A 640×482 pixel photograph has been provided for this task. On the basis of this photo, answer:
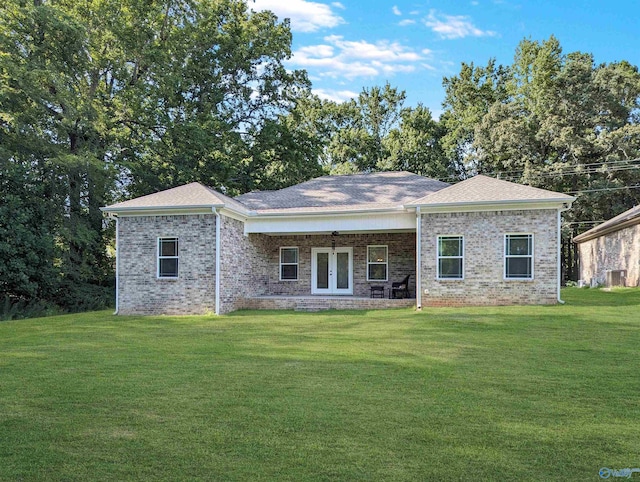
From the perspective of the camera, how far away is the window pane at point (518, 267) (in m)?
14.5

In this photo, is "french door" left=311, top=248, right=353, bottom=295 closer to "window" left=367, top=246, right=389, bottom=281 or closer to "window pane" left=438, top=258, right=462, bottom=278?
"window" left=367, top=246, right=389, bottom=281

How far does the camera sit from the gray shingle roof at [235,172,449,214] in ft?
57.6

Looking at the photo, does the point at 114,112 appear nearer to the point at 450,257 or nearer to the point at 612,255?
the point at 450,257

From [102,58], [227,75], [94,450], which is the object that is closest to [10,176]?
[102,58]

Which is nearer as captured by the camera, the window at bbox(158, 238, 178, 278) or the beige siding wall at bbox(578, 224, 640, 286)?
the window at bbox(158, 238, 178, 278)

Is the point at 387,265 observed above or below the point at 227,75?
below

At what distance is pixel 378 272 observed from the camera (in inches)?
718

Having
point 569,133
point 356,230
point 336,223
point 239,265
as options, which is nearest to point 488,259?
point 356,230

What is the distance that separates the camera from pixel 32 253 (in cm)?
1917

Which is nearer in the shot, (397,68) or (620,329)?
(620,329)

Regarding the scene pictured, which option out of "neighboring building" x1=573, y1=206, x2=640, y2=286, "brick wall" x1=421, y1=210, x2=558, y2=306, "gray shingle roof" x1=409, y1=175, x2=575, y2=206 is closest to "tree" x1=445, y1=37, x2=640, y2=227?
"neighboring building" x1=573, y1=206, x2=640, y2=286

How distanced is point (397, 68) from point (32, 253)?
28304 millimetres

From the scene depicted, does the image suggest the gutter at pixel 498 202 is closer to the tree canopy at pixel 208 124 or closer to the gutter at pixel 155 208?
the gutter at pixel 155 208

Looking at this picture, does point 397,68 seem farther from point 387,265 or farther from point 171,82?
point 387,265
